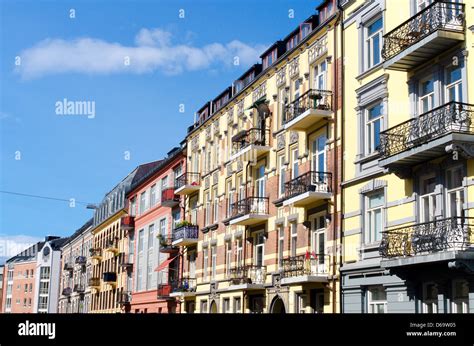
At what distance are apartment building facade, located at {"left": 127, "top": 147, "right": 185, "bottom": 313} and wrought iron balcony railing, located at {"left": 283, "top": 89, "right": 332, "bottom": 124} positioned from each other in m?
15.8

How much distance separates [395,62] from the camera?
67.5 feet

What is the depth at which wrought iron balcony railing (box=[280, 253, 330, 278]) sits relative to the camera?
25.0 m

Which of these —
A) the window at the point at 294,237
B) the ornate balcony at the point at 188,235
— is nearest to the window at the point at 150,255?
the ornate balcony at the point at 188,235

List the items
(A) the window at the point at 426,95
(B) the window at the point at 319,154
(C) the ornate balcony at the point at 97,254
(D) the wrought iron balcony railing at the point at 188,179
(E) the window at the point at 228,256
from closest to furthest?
(A) the window at the point at 426,95 → (B) the window at the point at 319,154 → (E) the window at the point at 228,256 → (D) the wrought iron balcony railing at the point at 188,179 → (C) the ornate balcony at the point at 97,254

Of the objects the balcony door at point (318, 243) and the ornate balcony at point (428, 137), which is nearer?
the ornate balcony at point (428, 137)

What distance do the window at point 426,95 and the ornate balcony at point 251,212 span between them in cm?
1140

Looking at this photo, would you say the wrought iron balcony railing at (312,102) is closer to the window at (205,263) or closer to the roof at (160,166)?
the window at (205,263)

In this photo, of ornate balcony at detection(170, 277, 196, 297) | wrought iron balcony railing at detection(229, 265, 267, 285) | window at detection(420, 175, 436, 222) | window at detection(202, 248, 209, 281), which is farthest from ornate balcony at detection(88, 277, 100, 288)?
window at detection(420, 175, 436, 222)

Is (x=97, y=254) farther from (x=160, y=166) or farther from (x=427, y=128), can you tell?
(x=427, y=128)

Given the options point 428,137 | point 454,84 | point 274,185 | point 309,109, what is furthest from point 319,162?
point 454,84

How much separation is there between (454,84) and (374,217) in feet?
17.4

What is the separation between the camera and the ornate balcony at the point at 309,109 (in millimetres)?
25844

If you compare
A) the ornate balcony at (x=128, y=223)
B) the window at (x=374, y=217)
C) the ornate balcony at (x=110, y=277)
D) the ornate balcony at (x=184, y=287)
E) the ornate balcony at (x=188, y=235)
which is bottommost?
the ornate balcony at (x=184, y=287)
